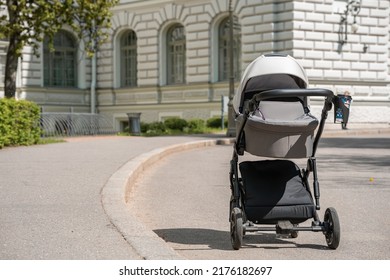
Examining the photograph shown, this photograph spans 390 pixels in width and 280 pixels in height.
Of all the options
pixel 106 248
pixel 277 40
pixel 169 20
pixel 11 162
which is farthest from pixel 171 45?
pixel 106 248

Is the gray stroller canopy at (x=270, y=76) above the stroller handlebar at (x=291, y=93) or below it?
above

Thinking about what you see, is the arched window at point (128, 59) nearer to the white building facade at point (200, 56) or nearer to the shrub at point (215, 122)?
the white building facade at point (200, 56)

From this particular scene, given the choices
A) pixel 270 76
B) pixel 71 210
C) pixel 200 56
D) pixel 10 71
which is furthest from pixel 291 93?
pixel 200 56

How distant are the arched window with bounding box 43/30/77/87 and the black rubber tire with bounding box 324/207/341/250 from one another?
2855cm

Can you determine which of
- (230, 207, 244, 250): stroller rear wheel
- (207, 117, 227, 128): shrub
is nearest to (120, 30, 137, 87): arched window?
(207, 117, 227, 128): shrub

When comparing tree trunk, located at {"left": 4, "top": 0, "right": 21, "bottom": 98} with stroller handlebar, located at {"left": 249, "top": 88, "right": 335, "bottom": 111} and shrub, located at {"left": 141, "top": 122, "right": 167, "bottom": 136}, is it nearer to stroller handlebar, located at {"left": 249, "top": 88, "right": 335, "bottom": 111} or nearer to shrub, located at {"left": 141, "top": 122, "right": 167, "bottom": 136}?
shrub, located at {"left": 141, "top": 122, "right": 167, "bottom": 136}

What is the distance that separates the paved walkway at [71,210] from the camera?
18.5 feet

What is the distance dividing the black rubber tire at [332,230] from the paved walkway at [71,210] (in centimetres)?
158

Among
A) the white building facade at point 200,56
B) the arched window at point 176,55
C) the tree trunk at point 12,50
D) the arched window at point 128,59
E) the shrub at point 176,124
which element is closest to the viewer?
the tree trunk at point 12,50

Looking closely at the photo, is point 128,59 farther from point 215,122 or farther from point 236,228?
point 236,228

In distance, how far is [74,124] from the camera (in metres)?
30.8

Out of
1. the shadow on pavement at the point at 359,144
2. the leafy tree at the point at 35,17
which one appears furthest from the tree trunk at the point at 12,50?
the shadow on pavement at the point at 359,144

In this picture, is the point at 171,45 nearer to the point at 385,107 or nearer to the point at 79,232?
the point at 385,107

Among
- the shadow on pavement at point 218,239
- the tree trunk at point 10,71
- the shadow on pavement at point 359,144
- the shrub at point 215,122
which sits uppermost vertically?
the tree trunk at point 10,71
